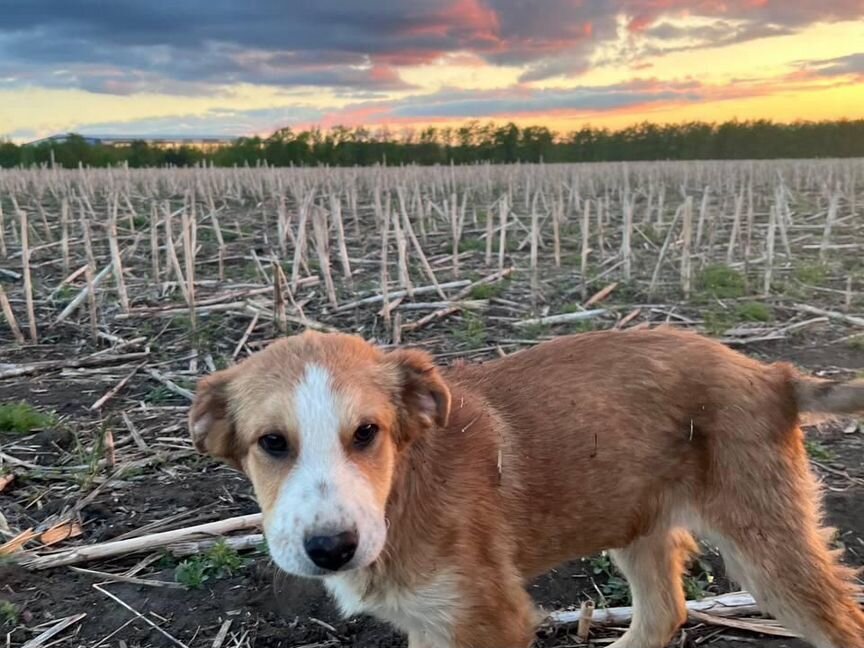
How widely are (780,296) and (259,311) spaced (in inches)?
305

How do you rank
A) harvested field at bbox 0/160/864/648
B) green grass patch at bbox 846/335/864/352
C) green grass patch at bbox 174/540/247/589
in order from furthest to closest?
green grass patch at bbox 846/335/864/352 → green grass patch at bbox 174/540/247/589 → harvested field at bbox 0/160/864/648

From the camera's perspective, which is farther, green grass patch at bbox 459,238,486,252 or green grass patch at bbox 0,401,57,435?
green grass patch at bbox 459,238,486,252

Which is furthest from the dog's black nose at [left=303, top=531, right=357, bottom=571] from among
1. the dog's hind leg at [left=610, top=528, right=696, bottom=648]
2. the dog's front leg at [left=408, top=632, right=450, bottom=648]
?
the dog's hind leg at [left=610, top=528, right=696, bottom=648]

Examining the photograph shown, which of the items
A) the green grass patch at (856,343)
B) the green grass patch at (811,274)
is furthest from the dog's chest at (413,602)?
the green grass patch at (811,274)

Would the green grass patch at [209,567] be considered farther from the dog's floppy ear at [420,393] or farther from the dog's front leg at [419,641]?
the dog's floppy ear at [420,393]

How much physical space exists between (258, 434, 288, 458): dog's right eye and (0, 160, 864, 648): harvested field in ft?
6.17

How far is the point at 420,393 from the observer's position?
141 inches

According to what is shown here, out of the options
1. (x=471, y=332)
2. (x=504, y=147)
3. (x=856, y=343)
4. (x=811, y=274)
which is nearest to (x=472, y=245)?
(x=811, y=274)

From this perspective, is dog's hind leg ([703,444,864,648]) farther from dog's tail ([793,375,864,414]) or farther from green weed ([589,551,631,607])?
green weed ([589,551,631,607])

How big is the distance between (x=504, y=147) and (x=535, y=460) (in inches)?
2965

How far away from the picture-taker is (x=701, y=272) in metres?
13.0

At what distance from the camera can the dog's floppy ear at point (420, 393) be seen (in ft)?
11.7

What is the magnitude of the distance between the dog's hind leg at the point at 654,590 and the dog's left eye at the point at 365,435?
202cm

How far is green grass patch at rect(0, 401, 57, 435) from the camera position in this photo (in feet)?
22.9
